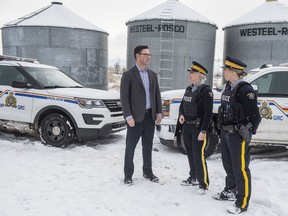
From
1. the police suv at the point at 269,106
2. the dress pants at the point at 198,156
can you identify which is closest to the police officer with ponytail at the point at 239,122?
the dress pants at the point at 198,156

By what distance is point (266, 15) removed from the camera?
39.4ft

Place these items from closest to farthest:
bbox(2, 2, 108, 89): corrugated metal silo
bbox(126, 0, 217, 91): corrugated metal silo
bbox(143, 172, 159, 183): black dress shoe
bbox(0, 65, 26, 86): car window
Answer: bbox(143, 172, 159, 183): black dress shoe < bbox(0, 65, 26, 86): car window < bbox(126, 0, 217, 91): corrugated metal silo < bbox(2, 2, 108, 89): corrugated metal silo

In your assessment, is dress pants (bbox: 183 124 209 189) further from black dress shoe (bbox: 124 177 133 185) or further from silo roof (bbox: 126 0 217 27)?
silo roof (bbox: 126 0 217 27)

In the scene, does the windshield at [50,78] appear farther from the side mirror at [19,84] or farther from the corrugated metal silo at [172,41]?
the corrugated metal silo at [172,41]

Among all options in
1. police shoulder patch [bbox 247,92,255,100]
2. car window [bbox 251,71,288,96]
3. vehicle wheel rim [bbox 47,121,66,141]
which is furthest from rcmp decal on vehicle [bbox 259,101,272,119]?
vehicle wheel rim [bbox 47,121,66,141]

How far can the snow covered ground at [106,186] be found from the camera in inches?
144

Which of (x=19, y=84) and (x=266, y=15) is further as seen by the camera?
(x=266, y=15)

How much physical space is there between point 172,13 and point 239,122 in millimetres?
9418

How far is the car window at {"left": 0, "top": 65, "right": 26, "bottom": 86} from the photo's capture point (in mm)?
6863

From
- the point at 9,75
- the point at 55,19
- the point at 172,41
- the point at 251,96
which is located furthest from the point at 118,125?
the point at 55,19

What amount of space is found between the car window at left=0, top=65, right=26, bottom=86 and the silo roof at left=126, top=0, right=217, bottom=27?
6499 mm

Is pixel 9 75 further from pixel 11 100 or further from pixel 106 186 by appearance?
pixel 106 186

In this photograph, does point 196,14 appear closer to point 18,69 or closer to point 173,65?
point 173,65

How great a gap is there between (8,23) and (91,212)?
12323 mm
